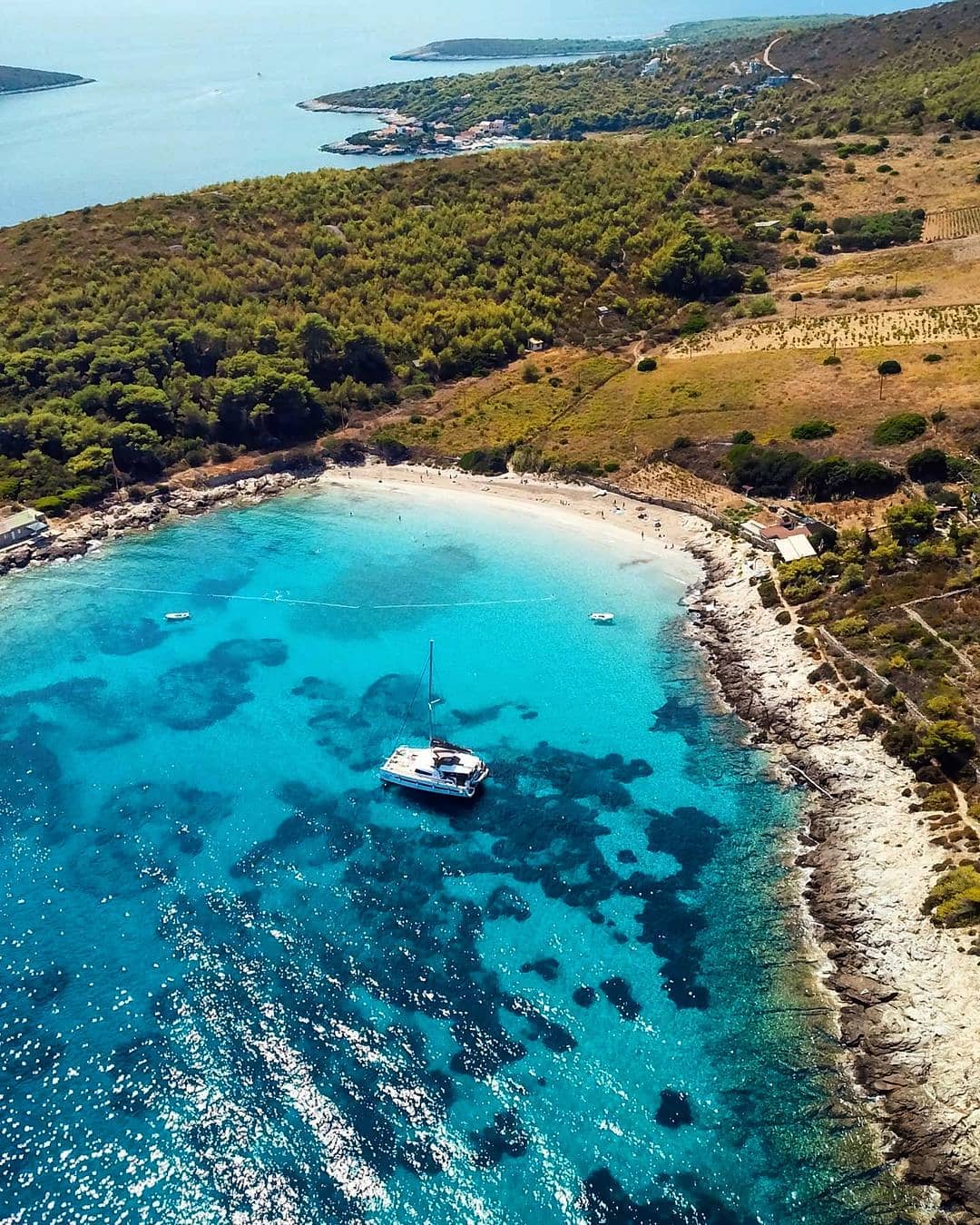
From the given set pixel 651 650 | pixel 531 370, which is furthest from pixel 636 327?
pixel 651 650

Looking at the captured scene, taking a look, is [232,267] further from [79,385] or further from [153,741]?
[153,741]

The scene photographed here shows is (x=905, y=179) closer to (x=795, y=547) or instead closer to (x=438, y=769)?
(x=795, y=547)

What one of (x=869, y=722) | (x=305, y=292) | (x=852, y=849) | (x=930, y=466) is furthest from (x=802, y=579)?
(x=305, y=292)

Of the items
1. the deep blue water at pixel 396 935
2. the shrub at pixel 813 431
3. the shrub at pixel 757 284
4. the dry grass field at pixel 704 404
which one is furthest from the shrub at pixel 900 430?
the shrub at pixel 757 284

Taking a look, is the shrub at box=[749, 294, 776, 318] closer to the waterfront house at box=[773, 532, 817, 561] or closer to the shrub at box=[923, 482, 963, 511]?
the shrub at box=[923, 482, 963, 511]

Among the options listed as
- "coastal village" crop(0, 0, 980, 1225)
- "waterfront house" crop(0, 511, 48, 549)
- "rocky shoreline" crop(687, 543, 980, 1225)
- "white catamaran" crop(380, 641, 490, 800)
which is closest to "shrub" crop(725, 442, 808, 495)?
"coastal village" crop(0, 0, 980, 1225)
